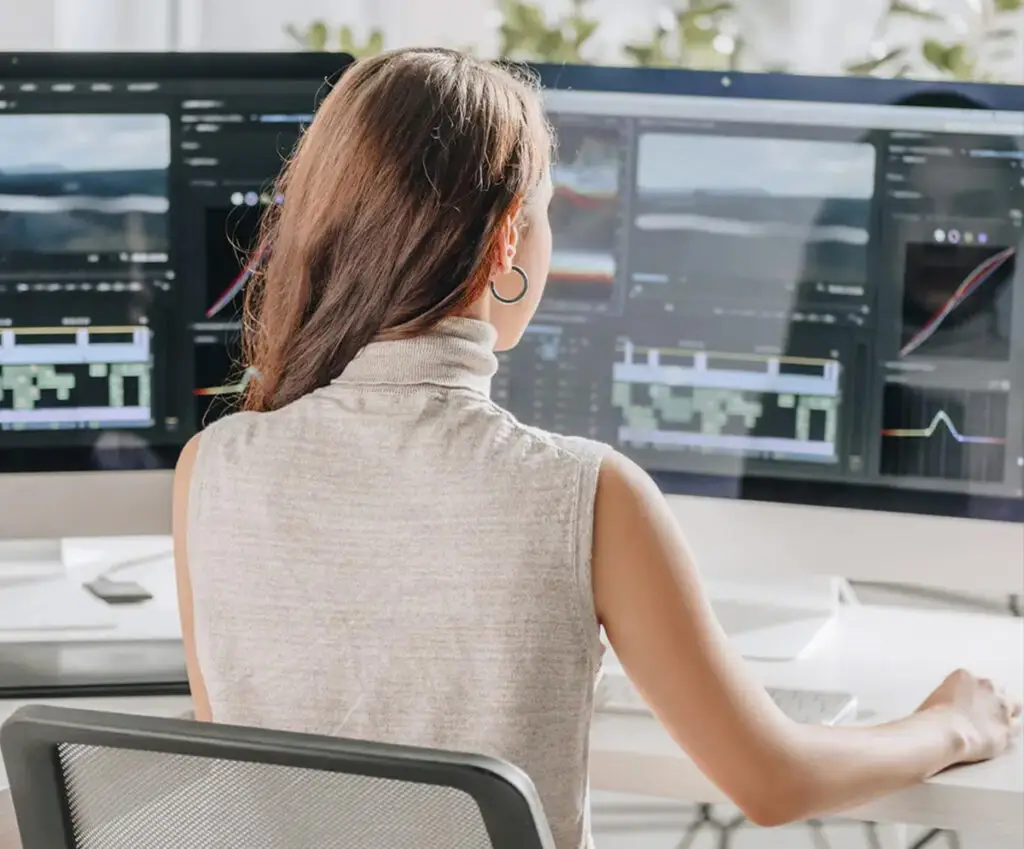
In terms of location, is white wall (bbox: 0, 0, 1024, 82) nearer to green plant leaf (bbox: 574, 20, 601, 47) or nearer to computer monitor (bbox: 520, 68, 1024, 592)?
green plant leaf (bbox: 574, 20, 601, 47)

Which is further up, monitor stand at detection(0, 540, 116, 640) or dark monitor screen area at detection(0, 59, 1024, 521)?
dark monitor screen area at detection(0, 59, 1024, 521)

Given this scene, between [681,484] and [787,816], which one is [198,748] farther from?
[681,484]

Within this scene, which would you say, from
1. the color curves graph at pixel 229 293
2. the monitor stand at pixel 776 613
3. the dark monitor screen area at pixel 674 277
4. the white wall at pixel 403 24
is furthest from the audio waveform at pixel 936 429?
the white wall at pixel 403 24

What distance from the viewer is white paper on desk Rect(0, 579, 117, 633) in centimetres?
131

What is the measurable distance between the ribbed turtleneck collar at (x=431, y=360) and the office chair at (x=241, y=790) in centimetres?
32

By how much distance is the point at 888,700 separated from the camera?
1235 mm

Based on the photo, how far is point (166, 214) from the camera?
1.36 metres

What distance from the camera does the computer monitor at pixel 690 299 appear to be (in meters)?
1.30

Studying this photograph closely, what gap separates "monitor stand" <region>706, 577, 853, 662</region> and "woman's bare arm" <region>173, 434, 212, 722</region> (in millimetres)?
486

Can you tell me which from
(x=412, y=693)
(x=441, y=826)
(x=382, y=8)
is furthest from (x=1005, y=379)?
(x=382, y=8)

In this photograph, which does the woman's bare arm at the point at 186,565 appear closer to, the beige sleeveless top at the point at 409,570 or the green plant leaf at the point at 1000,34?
the beige sleeveless top at the point at 409,570

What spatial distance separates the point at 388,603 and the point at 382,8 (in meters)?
1.72

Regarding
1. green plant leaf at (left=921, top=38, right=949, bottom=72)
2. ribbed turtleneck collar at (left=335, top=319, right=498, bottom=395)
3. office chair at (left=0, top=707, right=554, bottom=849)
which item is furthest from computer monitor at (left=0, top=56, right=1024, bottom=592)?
office chair at (left=0, top=707, right=554, bottom=849)

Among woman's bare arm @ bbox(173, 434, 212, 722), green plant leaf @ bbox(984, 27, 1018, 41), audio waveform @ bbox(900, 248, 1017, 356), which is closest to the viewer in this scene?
woman's bare arm @ bbox(173, 434, 212, 722)
